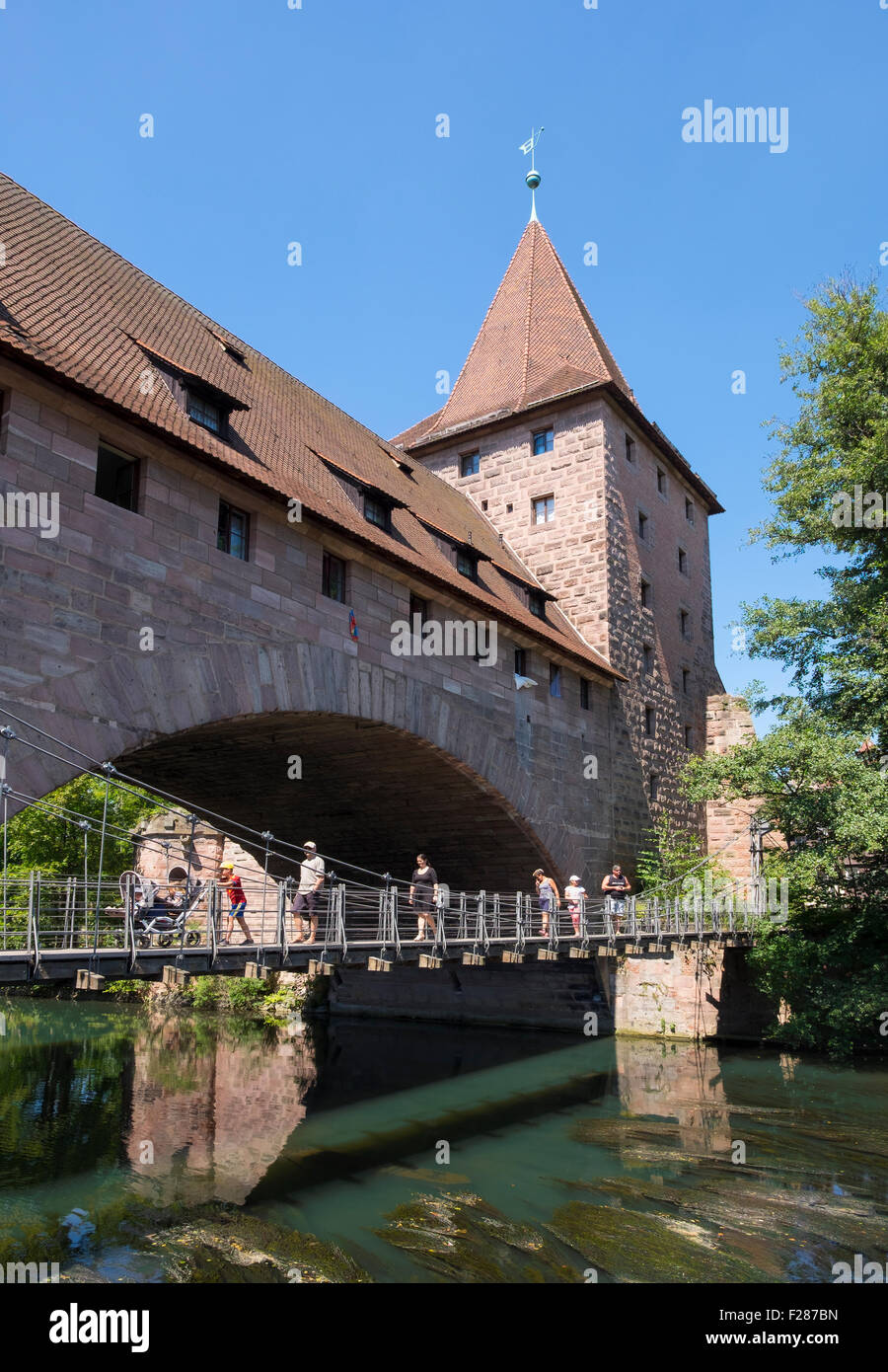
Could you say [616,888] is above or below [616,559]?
below

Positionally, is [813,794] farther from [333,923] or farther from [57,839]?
[57,839]

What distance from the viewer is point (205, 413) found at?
1320 centimetres

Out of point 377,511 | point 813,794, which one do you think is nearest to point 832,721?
point 813,794

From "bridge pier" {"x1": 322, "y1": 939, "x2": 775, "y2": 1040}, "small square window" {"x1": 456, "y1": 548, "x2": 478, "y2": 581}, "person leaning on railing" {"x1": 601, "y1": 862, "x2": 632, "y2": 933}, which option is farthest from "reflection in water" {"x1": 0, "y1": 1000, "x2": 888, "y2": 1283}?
"small square window" {"x1": 456, "y1": 548, "x2": 478, "y2": 581}

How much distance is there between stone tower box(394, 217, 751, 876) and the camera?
2220 centimetres

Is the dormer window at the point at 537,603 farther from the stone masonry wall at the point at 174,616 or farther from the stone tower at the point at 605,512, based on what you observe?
the stone masonry wall at the point at 174,616

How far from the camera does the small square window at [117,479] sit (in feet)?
36.0

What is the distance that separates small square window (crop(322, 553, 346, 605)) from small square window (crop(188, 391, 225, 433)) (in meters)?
2.22

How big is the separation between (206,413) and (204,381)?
52cm

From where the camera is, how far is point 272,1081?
1644 centimetres
